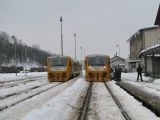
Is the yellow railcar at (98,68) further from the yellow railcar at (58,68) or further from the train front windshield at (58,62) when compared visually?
the train front windshield at (58,62)

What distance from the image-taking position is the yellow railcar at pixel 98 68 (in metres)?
34.9

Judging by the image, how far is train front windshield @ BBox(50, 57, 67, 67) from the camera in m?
36.4

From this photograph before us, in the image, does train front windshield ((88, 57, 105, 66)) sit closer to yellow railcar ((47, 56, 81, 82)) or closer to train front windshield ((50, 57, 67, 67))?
A: yellow railcar ((47, 56, 81, 82))

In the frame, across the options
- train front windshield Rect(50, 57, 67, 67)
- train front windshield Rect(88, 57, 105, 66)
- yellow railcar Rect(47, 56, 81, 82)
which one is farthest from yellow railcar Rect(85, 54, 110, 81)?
train front windshield Rect(50, 57, 67, 67)

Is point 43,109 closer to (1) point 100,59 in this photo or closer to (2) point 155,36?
(1) point 100,59

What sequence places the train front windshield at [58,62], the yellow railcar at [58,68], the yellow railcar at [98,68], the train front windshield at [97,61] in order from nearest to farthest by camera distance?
the yellow railcar at [98,68] < the train front windshield at [97,61] < the yellow railcar at [58,68] < the train front windshield at [58,62]

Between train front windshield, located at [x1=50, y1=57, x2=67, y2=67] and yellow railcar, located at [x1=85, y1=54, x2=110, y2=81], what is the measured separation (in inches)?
96.0

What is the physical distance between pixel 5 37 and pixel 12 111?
161 meters

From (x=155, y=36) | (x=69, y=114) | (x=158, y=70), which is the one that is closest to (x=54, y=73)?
(x=158, y=70)

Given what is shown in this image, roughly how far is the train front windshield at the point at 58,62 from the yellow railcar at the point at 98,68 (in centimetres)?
244

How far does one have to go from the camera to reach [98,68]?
34.8 meters

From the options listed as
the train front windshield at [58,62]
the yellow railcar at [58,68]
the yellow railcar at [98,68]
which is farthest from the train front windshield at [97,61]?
the train front windshield at [58,62]

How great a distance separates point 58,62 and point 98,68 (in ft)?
13.9

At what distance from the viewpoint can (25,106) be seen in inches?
559
